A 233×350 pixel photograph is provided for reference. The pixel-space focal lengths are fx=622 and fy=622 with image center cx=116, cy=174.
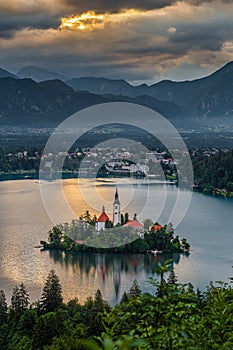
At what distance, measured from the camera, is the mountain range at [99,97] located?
162 ft

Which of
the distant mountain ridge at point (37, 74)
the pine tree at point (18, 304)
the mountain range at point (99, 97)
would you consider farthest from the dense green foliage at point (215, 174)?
the distant mountain ridge at point (37, 74)

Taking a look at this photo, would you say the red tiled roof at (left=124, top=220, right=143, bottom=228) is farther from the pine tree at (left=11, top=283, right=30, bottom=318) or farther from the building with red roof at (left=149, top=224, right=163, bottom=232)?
the pine tree at (left=11, top=283, right=30, bottom=318)

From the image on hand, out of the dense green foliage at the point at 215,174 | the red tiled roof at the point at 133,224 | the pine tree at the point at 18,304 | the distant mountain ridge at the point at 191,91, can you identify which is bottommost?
the pine tree at the point at 18,304

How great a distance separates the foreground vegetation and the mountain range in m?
40.3

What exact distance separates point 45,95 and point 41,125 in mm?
6959

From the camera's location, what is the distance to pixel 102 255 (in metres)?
8.23

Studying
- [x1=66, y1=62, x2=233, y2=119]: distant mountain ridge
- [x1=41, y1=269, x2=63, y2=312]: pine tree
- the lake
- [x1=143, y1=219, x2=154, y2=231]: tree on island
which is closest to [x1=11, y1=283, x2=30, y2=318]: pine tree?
[x1=41, y1=269, x2=63, y2=312]: pine tree

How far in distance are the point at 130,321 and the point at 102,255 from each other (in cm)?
655

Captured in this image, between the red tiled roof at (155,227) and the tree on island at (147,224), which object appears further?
the tree on island at (147,224)

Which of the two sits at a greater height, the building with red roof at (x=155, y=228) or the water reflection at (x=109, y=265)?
the building with red roof at (x=155, y=228)

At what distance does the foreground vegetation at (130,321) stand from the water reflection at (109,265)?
1.33m

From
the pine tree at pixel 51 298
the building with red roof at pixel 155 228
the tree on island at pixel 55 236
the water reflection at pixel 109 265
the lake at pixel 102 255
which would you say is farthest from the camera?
the building with red roof at pixel 155 228

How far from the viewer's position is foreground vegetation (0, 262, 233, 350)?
1.43 metres

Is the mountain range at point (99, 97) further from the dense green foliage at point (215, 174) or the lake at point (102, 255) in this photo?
the lake at point (102, 255)
